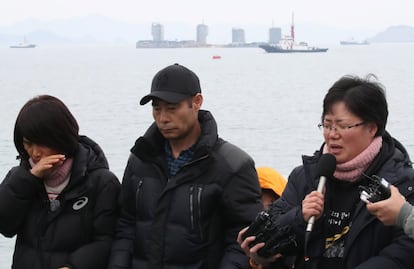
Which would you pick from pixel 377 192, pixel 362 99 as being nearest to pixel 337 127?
pixel 362 99

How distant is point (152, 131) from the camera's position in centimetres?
395

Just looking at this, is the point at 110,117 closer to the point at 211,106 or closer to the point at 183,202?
the point at 211,106

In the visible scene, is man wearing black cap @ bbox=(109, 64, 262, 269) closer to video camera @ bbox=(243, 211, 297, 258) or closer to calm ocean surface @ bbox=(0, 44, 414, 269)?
video camera @ bbox=(243, 211, 297, 258)

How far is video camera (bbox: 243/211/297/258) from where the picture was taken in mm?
3396

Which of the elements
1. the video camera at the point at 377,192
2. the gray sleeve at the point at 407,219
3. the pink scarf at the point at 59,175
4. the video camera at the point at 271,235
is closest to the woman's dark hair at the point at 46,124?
the pink scarf at the point at 59,175

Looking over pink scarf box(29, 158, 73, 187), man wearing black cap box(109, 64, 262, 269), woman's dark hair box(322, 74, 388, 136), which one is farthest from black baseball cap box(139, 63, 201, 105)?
woman's dark hair box(322, 74, 388, 136)

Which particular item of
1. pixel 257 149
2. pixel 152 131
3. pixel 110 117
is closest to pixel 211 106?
pixel 110 117

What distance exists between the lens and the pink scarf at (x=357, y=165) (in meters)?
3.31

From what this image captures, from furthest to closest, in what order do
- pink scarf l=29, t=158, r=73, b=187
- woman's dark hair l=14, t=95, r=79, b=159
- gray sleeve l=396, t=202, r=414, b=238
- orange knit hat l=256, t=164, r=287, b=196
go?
orange knit hat l=256, t=164, r=287, b=196
pink scarf l=29, t=158, r=73, b=187
woman's dark hair l=14, t=95, r=79, b=159
gray sleeve l=396, t=202, r=414, b=238

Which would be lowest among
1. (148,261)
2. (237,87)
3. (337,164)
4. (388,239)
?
(237,87)

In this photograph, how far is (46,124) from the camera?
12.6 feet

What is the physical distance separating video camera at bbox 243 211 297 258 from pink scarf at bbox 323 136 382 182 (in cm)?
33

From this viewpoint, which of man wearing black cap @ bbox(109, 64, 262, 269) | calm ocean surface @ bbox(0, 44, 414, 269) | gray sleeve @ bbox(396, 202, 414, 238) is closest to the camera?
gray sleeve @ bbox(396, 202, 414, 238)

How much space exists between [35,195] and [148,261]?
2.27 feet
